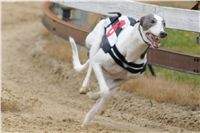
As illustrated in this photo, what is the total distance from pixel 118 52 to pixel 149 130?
106 cm

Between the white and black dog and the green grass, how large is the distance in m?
1.56

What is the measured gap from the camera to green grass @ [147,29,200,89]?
27.6 ft

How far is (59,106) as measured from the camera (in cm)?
826

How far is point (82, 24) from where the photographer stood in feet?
36.1

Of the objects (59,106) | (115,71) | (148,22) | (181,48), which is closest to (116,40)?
(115,71)

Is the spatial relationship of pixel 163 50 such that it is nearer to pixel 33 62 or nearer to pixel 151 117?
pixel 151 117

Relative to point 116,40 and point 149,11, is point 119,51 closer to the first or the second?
point 116,40

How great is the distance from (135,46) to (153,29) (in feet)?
1.22

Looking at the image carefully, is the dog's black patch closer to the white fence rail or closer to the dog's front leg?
the dog's front leg

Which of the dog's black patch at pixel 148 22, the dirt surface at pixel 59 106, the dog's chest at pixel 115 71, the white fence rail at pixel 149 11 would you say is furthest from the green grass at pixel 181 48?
the dog's black patch at pixel 148 22

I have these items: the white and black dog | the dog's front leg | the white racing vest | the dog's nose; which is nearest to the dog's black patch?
the white and black dog

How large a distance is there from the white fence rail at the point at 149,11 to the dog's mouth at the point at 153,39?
1491 mm

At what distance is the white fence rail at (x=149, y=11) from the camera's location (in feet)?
25.1

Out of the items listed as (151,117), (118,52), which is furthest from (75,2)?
(118,52)
